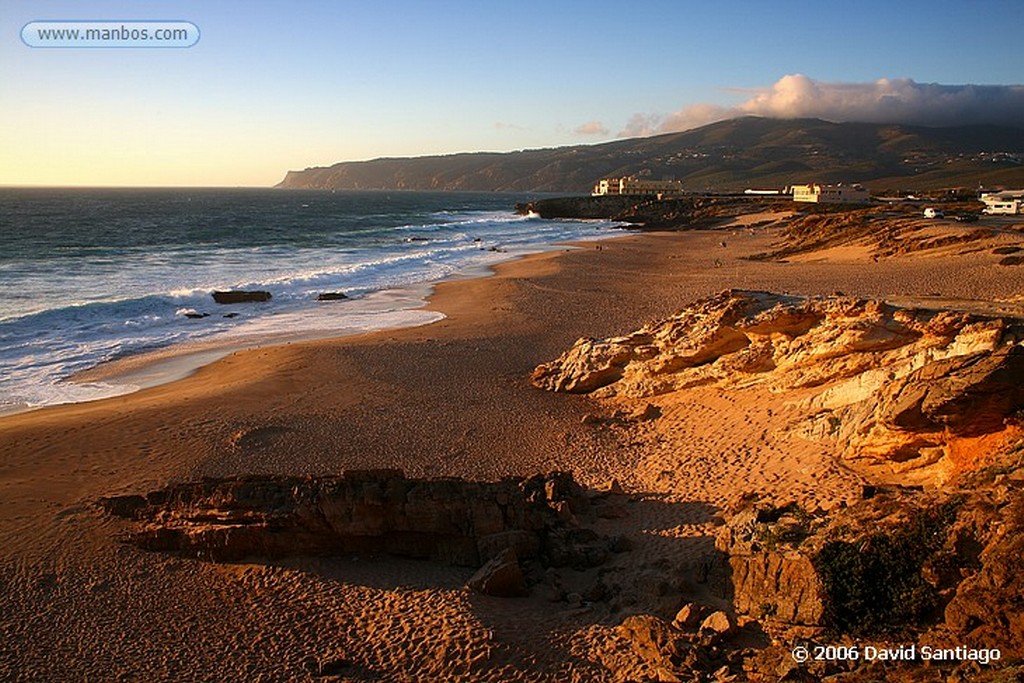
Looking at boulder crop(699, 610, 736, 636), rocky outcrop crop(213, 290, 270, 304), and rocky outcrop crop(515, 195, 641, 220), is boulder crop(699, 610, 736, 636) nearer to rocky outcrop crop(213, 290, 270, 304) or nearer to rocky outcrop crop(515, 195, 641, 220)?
rocky outcrop crop(213, 290, 270, 304)

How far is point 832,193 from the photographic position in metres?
78.3

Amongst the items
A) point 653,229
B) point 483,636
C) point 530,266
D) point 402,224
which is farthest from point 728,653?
point 402,224

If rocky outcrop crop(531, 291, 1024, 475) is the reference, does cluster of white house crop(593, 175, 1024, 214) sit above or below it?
above

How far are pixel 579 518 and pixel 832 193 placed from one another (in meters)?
80.1

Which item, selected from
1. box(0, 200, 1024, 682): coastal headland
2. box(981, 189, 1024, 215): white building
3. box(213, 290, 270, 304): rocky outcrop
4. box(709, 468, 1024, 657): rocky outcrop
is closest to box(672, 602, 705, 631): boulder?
box(0, 200, 1024, 682): coastal headland

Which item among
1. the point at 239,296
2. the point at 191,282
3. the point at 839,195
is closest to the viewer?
the point at 239,296

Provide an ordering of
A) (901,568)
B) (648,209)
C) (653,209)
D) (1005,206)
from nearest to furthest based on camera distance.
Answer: (901,568) < (1005,206) < (653,209) < (648,209)

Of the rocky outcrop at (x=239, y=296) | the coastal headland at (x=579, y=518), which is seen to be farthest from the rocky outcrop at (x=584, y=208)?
the coastal headland at (x=579, y=518)

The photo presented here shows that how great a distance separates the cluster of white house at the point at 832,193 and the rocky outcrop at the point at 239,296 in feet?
174

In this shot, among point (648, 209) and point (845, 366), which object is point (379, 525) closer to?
point (845, 366)

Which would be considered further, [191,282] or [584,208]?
[584,208]

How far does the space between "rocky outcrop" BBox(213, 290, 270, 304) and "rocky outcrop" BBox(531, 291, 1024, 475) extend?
1768 cm

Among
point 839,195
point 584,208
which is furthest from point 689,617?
point 584,208

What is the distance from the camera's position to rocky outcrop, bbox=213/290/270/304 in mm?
28875
